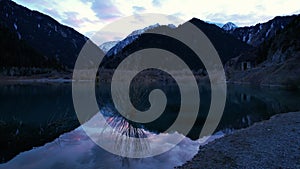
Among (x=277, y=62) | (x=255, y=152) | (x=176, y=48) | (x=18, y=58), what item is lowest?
(x=255, y=152)

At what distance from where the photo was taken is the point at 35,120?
20453 mm

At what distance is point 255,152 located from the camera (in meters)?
9.14

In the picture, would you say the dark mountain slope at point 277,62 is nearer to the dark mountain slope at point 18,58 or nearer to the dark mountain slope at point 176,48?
the dark mountain slope at point 176,48

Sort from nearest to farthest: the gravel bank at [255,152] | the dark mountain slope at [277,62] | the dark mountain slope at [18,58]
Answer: the gravel bank at [255,152] → the dark mountain slope at [277,62] → the dark mountain slope at [18,58]

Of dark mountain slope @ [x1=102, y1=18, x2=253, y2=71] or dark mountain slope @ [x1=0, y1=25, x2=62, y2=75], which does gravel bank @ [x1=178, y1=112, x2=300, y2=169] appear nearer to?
dark mountain slope @ [x1=0, y1=25, x2=62, y2=75]

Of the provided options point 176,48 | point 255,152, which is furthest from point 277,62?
point 176,48

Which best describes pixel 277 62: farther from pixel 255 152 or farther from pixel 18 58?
pixel 18 58

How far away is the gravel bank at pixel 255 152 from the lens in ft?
26.2

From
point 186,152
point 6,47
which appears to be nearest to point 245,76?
point 186,152

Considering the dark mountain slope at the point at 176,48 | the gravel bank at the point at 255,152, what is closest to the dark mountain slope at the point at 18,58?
the dark mountain slope at the point at 176,48

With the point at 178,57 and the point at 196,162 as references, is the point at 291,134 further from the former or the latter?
the point at 178,57

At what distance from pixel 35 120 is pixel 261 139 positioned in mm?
16732

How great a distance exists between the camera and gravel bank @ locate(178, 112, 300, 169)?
7.98m

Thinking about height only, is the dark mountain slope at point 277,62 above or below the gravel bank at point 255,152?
above
